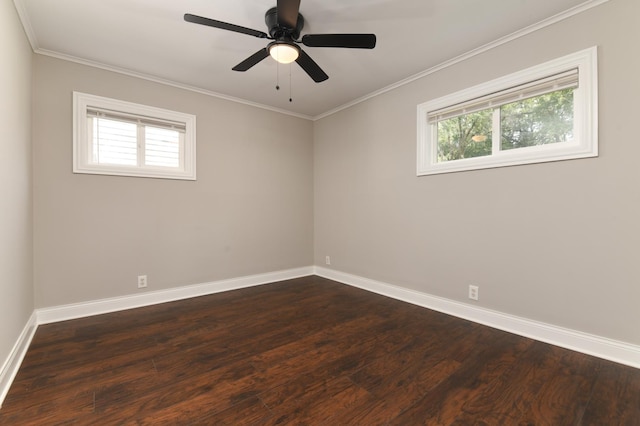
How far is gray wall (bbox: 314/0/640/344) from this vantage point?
2029 millimetres

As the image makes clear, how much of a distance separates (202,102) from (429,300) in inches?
147

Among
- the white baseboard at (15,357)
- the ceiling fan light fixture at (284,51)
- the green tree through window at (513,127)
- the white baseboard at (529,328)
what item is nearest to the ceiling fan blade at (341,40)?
the ceiling fan light fixture at (284,51)

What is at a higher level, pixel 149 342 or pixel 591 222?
pixel 591 222

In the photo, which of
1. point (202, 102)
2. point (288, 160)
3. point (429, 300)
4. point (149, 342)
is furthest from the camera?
point (288, 160)

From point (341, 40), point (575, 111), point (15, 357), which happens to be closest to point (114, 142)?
point (15, 357)

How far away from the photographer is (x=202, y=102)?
368cm

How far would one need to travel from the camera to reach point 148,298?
129 inches

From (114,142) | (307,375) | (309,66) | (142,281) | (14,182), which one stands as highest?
(309,66)

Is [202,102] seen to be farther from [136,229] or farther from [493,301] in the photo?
[493,301]

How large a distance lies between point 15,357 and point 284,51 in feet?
9.70

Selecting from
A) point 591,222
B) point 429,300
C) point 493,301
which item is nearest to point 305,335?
point 429,300

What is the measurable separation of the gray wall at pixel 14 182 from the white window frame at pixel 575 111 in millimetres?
3579

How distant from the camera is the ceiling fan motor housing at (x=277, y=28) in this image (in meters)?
2.10

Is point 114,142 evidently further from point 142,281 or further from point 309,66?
point 309,66
